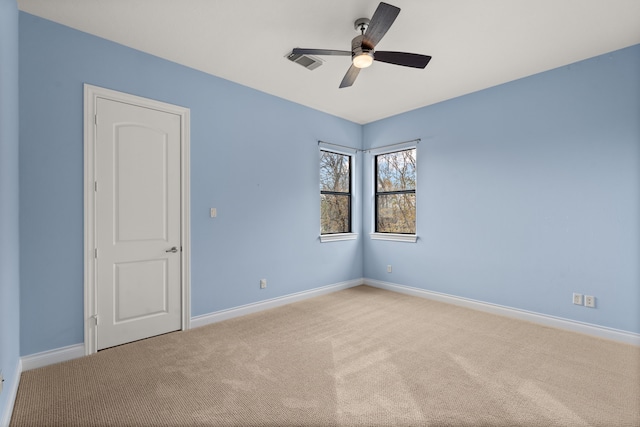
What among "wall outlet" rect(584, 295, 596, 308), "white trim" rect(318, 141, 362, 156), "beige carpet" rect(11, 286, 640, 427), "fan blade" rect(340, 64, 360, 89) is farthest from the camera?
"white trim" rect(318, 141, 362, 156)

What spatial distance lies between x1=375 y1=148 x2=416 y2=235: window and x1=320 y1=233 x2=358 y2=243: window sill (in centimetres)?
42

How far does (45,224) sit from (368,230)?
405 cm

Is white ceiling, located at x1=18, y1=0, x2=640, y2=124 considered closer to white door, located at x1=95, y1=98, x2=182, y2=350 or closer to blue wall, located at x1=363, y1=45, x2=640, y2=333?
blue wall, located at x1=363, y1=45, x2=640, y2=333

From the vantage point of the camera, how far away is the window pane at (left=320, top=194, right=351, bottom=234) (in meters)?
4.91

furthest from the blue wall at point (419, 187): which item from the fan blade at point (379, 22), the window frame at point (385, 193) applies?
the fan blade at point (379, 22)

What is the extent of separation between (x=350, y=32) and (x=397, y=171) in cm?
264

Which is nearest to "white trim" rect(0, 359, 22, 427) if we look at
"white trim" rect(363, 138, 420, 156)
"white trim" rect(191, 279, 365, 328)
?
"white trim" rect(191, 279, 365, 328)

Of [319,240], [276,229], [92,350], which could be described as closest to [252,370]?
[92,350]

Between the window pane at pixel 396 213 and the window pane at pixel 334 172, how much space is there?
2.03 feet

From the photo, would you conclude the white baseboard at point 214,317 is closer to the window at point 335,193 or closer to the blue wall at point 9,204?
the blue wall at point 9,204

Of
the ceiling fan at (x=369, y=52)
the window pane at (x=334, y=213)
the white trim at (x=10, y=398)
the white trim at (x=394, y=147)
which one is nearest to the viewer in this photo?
the white trim at (x=10, y=398)

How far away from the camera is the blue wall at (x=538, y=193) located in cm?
300

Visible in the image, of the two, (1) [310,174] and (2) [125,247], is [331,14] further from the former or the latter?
(2) [125,247]

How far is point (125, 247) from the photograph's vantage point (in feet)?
9.62
